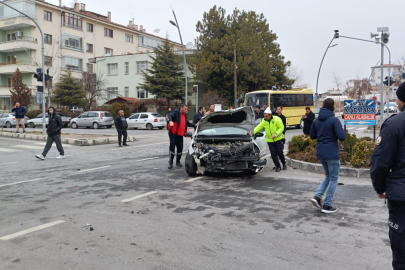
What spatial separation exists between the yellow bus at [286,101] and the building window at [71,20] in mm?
34887

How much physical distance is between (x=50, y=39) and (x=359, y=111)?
4788 centimetres

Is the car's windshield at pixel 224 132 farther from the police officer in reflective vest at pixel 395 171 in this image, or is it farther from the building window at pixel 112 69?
the building window at pixel 112 69

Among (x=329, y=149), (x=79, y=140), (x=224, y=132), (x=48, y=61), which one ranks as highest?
(x=48, y=61)

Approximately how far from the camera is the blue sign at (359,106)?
10.9 m

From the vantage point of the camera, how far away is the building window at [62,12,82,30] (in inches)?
1989

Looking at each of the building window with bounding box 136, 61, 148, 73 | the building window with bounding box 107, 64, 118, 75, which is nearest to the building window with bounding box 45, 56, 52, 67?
the building window with bounding box 107, 64, 118, 75

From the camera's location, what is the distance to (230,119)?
10.3 metres

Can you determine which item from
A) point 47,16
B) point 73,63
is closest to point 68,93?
point 73,63

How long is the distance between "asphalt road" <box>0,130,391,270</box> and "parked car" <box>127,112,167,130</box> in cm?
2083

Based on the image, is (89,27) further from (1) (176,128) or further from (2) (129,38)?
(1) (176,128)

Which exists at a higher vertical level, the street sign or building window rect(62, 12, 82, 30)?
building window rect(62, 12, 82, 30)

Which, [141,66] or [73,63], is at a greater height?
[73,63]

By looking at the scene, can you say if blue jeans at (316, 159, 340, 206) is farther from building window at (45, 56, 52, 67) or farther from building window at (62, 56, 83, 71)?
building window at (62, 56, 83, 71)

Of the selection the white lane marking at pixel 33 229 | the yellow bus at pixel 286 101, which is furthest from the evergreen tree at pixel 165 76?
the white lane marking at pixel 33 229
